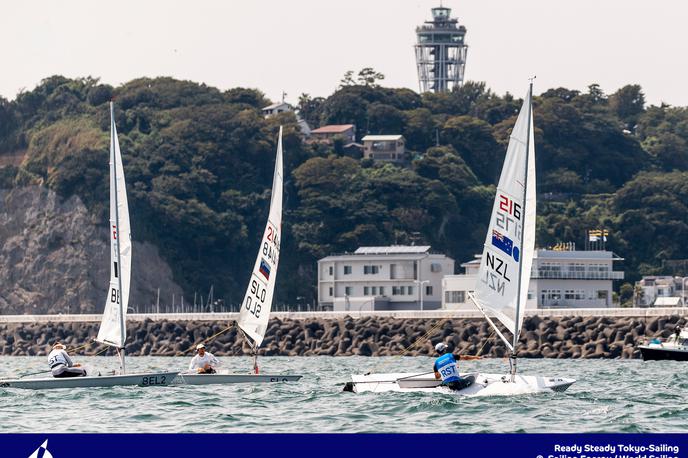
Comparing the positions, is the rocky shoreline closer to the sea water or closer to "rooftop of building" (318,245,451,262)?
"rooftop of building" (318,245,451,262)

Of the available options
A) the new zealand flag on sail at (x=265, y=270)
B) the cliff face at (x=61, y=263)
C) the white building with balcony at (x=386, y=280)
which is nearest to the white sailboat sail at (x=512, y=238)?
the new zealand flag on sail at (x=265, y=270)

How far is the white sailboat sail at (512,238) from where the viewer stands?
3139 cm

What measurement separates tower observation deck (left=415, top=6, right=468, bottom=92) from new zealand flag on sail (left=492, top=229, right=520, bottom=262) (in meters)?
146

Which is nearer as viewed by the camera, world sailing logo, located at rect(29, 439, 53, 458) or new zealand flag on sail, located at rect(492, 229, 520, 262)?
world sailing logo, located at rect(29, 439, 53, 458)

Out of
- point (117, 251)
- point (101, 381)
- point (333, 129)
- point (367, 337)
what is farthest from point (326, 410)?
point (333, 129)

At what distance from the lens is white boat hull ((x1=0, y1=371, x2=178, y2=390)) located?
1369 inches

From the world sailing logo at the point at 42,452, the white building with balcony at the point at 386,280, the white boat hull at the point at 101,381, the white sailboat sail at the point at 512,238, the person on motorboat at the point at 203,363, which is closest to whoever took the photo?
the world sailing logo at the point at 42,452

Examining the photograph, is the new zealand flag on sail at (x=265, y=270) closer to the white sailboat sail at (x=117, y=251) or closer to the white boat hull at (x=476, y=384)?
the white sailboat sail at (x=117, y=251)

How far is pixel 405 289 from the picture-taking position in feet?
325

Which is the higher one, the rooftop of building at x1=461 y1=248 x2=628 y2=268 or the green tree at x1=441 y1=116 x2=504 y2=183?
the green tree at x1=441 y1=116 x2=504 y2=183

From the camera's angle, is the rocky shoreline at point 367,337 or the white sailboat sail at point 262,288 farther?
the rocky shoreline at point 367,337

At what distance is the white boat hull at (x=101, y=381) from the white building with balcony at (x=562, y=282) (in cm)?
5497

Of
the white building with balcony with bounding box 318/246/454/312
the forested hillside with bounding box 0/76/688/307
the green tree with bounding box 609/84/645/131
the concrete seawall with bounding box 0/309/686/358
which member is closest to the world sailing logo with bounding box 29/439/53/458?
the concrete seawall with bounding box 0/309/686/358

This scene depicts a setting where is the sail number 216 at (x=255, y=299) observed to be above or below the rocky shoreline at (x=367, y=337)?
above
